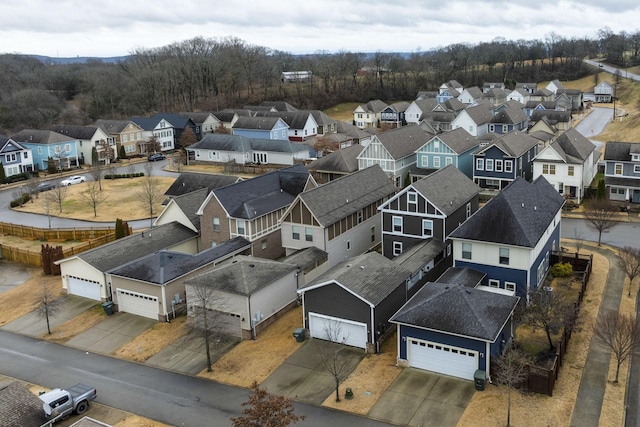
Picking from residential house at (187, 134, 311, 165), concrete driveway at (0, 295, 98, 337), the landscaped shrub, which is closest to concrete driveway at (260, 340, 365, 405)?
concrete driveway at (0, 295, 98, 337)

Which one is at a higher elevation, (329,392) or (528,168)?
(528,168)

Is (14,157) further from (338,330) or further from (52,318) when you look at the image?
(338,330)

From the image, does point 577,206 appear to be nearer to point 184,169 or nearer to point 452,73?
point 184,169

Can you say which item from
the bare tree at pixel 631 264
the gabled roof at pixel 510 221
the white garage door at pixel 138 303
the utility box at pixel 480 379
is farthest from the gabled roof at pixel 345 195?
the bare tree at pixel 631 264

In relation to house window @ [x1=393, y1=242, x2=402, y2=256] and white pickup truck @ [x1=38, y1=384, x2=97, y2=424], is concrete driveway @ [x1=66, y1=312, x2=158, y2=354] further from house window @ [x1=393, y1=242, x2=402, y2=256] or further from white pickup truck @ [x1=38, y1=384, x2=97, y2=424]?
house window @ [x1=393, y1=242, x2=402, y2=256]

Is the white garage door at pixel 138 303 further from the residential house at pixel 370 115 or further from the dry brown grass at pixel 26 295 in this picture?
the residential house at pixel 370 115

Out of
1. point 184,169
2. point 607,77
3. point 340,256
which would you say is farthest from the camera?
point 607,77

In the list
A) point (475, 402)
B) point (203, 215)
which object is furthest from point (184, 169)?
point (475, 402)
